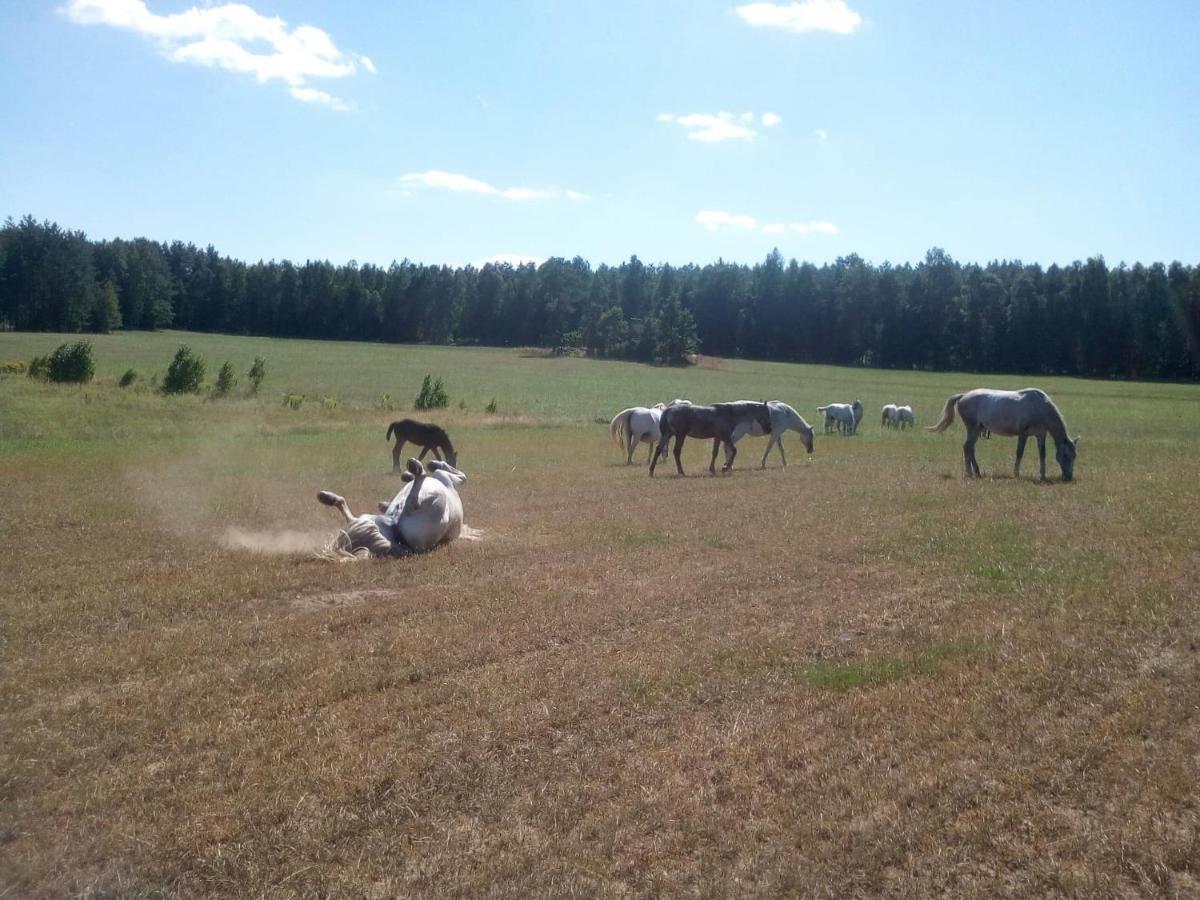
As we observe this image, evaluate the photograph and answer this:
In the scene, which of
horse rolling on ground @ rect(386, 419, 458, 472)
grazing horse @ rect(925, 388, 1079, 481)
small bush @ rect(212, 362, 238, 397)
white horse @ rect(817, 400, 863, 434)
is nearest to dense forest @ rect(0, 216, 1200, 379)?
white horse @ rect(817, 400, 863, 434)

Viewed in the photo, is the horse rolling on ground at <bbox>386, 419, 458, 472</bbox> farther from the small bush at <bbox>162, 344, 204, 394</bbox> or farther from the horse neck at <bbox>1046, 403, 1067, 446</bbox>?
the small bush at <bbox>162, 344, 204, 394</bbox>

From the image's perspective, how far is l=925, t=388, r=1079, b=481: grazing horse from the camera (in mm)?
20312

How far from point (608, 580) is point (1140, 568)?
18.1ft

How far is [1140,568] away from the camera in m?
9.98

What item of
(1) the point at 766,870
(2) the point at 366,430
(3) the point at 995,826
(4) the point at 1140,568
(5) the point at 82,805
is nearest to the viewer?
(1) the point at 766,870

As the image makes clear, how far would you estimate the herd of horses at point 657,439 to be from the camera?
12.5m

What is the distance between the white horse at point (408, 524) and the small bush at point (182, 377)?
3345 centimetres

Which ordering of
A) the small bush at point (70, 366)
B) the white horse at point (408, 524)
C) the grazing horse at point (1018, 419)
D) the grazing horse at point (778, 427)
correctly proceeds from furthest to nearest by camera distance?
the small bush at point (70, 366)
the grazing horse at point (778, 427)
the grazing horse at point (1018, 419)
the white horse at point (408, 524)

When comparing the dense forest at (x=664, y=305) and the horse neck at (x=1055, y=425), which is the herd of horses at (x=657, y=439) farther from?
the dense forest at (x=664, y=305)

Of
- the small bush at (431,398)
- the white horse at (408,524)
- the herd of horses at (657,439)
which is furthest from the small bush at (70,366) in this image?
the white horse at (408,524)

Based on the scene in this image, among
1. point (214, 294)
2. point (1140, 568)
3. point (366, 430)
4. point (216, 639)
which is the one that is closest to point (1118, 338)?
point (366, 430)

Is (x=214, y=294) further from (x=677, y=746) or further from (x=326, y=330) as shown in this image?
(x=677, y=746)

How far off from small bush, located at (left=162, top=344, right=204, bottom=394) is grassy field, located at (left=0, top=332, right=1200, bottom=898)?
28604mm

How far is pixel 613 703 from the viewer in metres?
6.80
